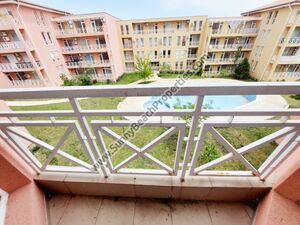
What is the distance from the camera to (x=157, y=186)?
5.73ft

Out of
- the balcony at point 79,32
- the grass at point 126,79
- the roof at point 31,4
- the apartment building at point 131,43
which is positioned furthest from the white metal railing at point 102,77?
the roof at point 31,4

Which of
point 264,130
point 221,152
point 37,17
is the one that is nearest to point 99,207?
point 221,152

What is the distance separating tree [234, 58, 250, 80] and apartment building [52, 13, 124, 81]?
1247 cm

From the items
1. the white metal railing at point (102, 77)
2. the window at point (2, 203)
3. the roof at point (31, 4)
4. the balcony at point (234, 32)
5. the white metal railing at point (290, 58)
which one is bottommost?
the white metal railing at point (102, 77)

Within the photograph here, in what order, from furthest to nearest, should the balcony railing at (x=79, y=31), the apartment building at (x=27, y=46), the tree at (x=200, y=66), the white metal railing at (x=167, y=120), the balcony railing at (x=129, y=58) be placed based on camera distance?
1. the balcony railing at (x=129, y=58)
2. the tree at (x=200, y=66)
3. the balcony railing at (x=79, y=31)
4. the apartment building at (x=27, y=46)
5. the white metal railing at (x=167, y=120)

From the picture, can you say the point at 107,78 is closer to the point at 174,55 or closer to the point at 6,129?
the point at 174,55

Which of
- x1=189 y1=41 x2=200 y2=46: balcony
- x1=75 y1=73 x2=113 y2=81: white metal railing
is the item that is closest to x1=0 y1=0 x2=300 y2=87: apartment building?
x1=75 y1=73 x2=113 y2=81: white metal railing

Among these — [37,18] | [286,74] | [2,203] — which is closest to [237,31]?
[286,74]

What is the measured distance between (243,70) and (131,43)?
12.0 meters

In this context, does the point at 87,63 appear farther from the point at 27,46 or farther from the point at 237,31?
the point at 237,31

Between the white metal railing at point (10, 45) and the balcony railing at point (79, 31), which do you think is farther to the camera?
the balcony railing at point (79, 31)

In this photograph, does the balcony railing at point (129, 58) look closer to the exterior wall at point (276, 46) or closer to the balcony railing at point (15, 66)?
the balcony railing at point (15, 66)

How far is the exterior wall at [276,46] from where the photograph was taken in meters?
10.4

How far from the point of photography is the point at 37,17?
11.5 meters
